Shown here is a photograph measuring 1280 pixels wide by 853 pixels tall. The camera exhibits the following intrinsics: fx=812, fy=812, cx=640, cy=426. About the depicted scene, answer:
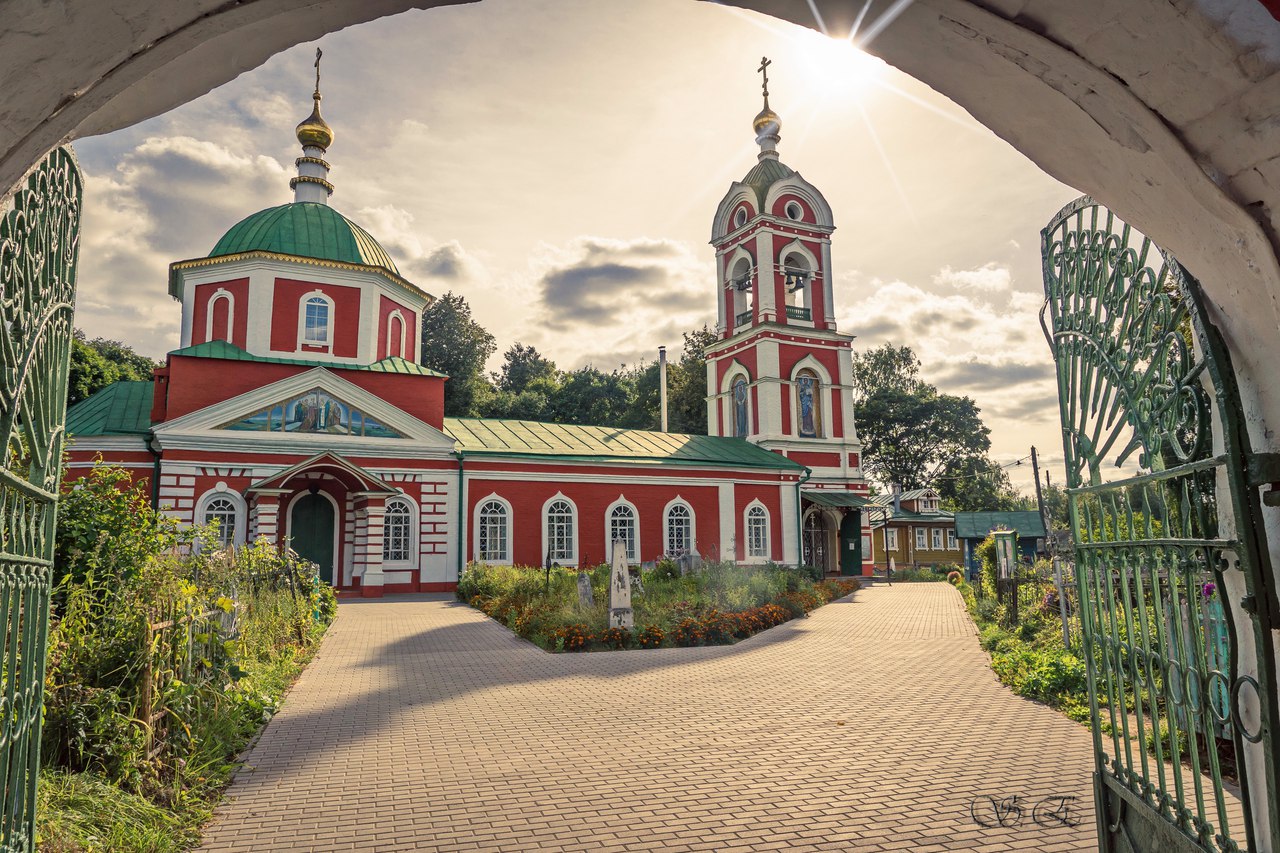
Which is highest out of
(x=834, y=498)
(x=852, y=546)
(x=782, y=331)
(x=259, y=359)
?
(x=782, y=331)

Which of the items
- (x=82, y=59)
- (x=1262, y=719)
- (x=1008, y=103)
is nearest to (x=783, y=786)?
(x=1262, y=719)

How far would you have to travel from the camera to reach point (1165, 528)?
2846mm

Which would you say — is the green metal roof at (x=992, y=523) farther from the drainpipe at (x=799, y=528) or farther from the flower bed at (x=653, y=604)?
the flower bed at (x=653, y=604)

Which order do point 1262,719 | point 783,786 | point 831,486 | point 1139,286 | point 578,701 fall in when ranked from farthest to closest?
point 831,486 < point 578,701 < point 783,786 < point 1139,286 < point 1262,719

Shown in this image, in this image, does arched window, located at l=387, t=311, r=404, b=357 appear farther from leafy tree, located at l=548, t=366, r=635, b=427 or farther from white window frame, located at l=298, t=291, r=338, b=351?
leafy tree, located at l=548, t=366, r=635, b=427

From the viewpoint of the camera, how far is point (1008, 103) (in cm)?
235

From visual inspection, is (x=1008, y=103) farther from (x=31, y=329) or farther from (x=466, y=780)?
(x=466, y=780)

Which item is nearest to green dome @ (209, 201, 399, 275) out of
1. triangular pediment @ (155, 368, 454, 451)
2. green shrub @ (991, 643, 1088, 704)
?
triangular pediment @ (155, 368, 454, 451)

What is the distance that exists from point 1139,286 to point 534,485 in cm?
2138

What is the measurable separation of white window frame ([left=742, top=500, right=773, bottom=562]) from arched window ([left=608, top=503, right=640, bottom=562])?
4192 millimetres

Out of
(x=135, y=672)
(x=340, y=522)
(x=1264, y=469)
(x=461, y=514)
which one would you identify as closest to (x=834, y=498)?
(x=461, y=514)

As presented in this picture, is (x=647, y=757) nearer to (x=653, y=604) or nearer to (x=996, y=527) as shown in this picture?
(x=653, y=604)

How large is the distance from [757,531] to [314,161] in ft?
61.2

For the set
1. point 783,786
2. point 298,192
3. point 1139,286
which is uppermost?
point 298,192
